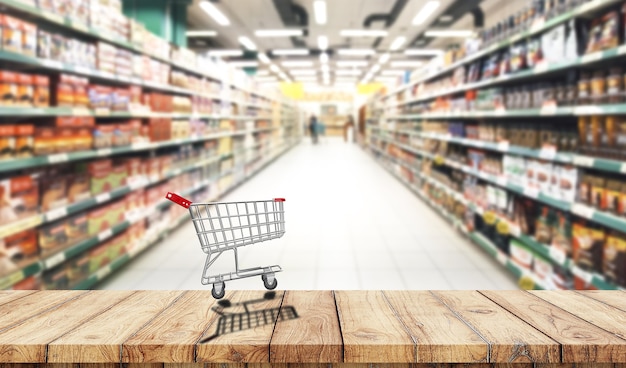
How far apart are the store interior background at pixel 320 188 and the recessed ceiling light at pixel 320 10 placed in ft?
6.88

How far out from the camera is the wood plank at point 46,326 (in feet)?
2.50

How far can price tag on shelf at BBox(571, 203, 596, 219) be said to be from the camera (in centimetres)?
237

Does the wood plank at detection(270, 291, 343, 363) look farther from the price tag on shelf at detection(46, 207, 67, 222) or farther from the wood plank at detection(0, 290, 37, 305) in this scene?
the price tag on shelf at detection(46, 207, 67, 222)

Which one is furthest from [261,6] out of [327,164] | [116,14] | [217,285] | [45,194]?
[217,285]

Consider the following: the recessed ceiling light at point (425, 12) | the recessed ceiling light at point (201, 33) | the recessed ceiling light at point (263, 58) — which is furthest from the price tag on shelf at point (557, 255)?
the recessed ceiling light at point (263, 58)

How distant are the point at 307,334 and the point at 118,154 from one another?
3429 millimetres

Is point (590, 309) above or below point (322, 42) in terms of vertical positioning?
below

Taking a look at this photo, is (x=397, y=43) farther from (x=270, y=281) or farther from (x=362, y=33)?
(x=270, y=281)

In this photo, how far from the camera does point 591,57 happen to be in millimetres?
2295

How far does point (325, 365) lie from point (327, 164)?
34.5 feet

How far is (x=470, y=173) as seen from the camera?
14.7 ft

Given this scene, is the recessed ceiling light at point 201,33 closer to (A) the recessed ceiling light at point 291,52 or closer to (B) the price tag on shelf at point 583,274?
(A) the recessed ceiling light at point 291,52

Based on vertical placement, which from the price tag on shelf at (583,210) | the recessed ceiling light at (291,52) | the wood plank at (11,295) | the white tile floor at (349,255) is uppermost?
the recessed ceiling light at (291,52)

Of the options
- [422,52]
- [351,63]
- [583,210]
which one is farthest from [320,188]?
[351,63]
